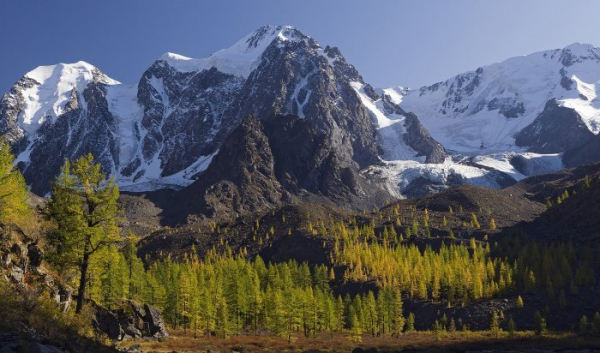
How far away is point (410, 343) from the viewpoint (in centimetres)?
9444

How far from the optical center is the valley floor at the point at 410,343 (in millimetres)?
74125

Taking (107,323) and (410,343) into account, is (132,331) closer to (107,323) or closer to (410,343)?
(107,323)

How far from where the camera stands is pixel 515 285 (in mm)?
137375

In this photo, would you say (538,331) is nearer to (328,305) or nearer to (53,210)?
(328,305)

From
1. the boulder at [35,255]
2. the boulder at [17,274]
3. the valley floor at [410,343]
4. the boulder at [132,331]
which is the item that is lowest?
the valley floor at [410,343]

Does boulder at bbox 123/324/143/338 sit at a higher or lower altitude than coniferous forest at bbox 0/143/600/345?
lower

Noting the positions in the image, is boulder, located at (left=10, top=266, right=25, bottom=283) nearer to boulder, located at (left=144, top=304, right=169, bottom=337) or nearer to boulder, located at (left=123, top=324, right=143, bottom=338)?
boulder, located at (left=123, top=324, right=143, bottom=338)

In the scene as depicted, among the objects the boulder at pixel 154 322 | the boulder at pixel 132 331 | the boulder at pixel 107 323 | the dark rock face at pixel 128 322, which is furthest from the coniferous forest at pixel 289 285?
the boulder at pixel 154 322

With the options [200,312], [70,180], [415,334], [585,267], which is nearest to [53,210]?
[70,180]

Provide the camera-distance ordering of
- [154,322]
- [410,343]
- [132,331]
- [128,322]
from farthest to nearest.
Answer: [410,343] < [154,322] < [128,322] < [132,331]

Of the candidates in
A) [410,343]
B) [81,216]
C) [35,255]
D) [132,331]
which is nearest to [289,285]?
[410,343]

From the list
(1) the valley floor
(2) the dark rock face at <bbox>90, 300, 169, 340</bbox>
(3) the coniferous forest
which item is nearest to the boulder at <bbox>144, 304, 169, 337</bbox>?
(2) the dark rock face at <bbox>90, 300, 169, 340</bbox>

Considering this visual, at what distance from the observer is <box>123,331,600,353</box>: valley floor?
74.1 metres

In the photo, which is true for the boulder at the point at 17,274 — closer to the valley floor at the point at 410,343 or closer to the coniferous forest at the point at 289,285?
the coniferous forest at the point at 289,285
